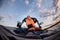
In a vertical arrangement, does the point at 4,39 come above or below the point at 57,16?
below

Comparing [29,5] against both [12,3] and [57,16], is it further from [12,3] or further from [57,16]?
[57,16]

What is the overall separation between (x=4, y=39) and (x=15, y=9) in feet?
2.31

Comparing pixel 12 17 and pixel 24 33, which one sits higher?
pixel 12 17

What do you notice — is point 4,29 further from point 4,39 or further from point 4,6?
point 4,6

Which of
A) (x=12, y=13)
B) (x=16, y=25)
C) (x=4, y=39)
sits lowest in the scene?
(x=4, y=39)

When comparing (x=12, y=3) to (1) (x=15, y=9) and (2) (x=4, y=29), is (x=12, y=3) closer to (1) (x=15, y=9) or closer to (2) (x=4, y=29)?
(1) (x=15, y=9)

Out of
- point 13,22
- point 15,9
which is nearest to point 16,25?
point 13,22

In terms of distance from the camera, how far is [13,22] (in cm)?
413

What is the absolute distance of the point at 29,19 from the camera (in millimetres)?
4168

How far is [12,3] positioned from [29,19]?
51 cm

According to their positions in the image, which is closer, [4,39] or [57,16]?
[4,39]

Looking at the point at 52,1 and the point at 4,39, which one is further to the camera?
the point at 52,1

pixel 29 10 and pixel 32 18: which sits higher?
pixel 29 10

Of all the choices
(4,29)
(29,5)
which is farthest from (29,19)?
(4,29)
